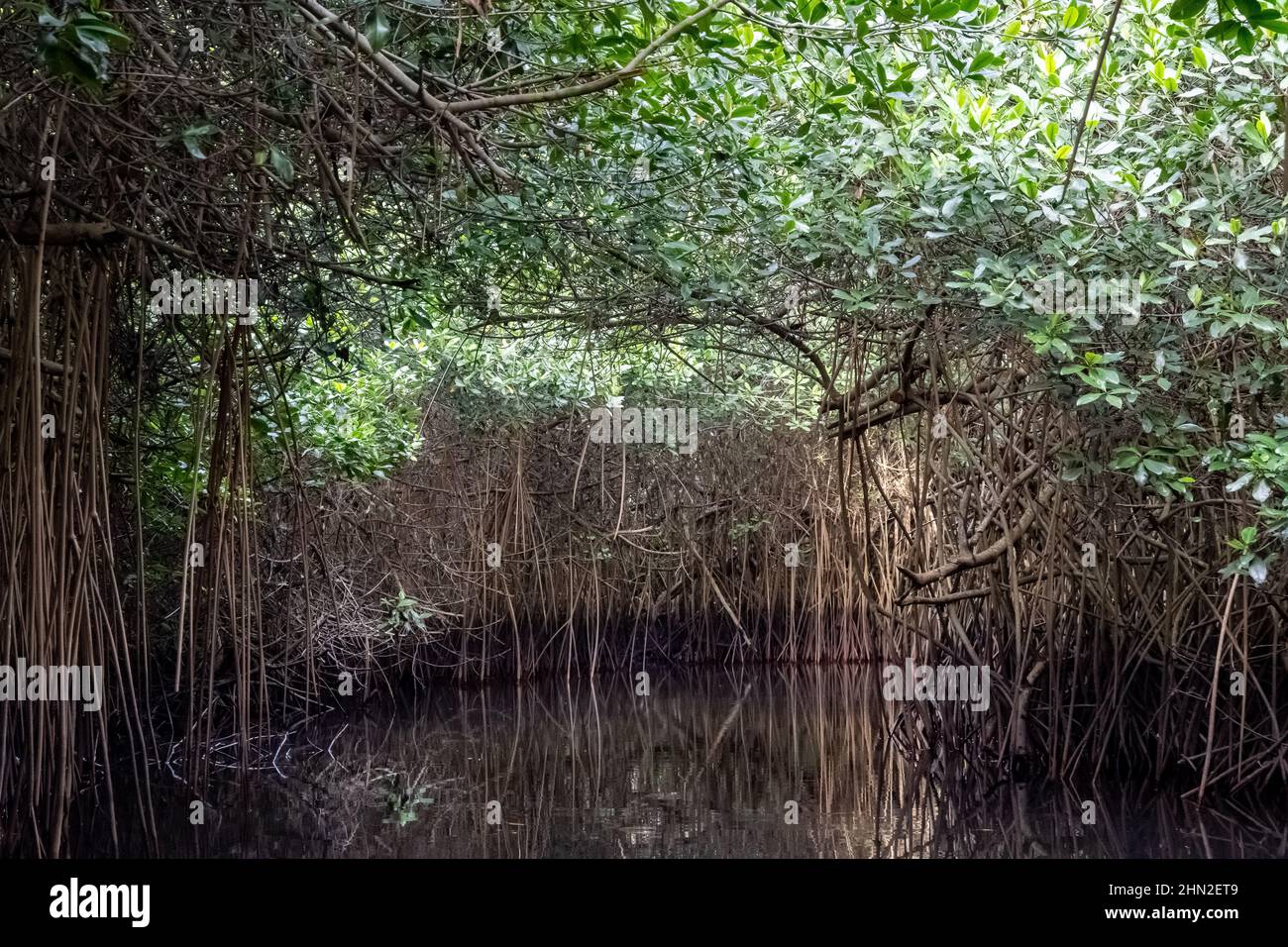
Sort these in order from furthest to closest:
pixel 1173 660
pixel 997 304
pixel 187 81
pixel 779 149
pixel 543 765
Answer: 1. pixel 543 765
2. pixel 1173 660
3. pixel 779 149
4. pixel 997 304
5. pixel 187 81

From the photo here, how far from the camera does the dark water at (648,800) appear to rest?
5340 mm

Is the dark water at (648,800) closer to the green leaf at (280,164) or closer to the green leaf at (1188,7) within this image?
the green leaf at (280,164)

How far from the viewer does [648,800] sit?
652 centimetres

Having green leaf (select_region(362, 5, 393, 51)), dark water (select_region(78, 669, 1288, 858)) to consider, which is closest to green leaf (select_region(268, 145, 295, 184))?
green leaf (select_region(362, 5, 393, 51))

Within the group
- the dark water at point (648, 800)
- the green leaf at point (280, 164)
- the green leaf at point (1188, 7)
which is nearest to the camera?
the green leaf at point (1188, 7)

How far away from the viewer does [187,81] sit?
384 centimetres

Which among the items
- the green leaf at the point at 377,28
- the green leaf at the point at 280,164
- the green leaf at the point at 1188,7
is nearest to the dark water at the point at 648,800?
the green leaf at the point at 280,164

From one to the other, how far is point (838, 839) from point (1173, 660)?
1.86m

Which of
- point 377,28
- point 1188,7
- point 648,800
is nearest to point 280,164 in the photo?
point 377,28

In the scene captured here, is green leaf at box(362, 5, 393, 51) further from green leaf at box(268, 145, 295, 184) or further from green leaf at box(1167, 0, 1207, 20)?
green leaf at box(1167, 0, 1207, 20)

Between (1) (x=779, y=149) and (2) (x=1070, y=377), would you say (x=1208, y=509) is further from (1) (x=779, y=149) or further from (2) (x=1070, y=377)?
(1) (x=779, y=149)

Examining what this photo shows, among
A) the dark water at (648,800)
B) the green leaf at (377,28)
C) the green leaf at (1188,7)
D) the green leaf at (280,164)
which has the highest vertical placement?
the green leaf at (377,28)
